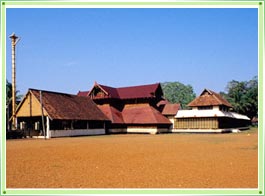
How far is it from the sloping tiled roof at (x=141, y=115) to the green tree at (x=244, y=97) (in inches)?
756

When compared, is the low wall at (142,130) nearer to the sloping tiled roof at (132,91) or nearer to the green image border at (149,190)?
the sloping tiled roof at (132,91)

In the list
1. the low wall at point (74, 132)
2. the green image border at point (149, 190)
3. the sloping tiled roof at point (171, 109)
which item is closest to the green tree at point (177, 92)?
the sloping tiled roof at point (171, 109)

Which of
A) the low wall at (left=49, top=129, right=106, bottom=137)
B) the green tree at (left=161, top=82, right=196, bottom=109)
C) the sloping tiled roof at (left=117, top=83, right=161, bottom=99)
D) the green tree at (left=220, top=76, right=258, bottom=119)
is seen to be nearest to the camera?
the low wall at (left=49, top=129, right=106, bottom=137)

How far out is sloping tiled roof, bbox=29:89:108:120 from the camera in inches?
1134

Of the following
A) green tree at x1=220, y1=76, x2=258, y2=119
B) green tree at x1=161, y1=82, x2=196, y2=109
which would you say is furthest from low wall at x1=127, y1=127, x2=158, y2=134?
green tree at x1=161, y1=82, x2=196, y2=109

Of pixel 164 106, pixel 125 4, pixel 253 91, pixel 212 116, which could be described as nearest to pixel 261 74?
pixel 125 4

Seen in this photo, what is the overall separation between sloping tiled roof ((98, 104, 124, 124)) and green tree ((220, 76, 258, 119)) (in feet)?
72.2

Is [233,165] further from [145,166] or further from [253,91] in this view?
[253,91]

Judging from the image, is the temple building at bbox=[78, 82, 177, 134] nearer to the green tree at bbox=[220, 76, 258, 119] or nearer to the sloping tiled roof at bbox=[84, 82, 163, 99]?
the sloping tiled roof at bbox=[84, 82, 163, 99]

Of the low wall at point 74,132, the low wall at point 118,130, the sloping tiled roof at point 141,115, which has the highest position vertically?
the sloping tiled roof at point 141,115

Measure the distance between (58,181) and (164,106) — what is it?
39.5 metres

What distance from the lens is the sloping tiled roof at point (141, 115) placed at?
37.7 m

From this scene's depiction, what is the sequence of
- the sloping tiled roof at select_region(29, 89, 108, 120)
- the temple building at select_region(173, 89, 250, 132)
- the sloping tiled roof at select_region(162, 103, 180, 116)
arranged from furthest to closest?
the sloping tiled roof at select_region(162, 103, 180, 116)
the temple building at select_region(173, 89, 250, 132)
the sloping tiled roof at select_region(29, 89, 108, 120)

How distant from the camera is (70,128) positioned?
30375 millimetres
